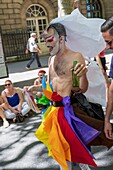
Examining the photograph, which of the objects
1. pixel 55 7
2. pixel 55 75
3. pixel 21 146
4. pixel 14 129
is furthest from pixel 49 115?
pixel 55 7

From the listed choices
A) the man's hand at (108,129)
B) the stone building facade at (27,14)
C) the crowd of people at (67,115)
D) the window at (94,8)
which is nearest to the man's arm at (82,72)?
the crowd of people at (67,115)

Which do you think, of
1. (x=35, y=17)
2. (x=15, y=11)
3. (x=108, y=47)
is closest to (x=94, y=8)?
(x=35, y=17)

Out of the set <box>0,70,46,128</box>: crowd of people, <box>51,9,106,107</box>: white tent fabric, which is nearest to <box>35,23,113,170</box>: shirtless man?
<box>51,9,106,107</box>: white tent fabric

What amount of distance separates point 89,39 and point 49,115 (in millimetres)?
858

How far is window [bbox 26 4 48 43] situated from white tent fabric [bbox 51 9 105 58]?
16.9 meters

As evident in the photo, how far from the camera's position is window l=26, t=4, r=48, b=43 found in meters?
18.9

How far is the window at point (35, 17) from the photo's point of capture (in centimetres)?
1890

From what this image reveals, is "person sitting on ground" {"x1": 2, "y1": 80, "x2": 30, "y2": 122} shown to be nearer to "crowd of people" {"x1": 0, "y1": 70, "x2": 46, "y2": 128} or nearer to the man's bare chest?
"crowd of people" {"x1": 0, "y1": 70, "x2": 46, "y2": 128}

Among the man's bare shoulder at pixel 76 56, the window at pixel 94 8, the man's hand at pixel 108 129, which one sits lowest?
the man's hand at pixel 108 129

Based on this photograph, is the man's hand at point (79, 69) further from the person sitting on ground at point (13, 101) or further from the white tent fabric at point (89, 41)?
the person sitting on ground at point (13, 101)

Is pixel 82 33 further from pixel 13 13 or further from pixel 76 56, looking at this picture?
pixel 13 13

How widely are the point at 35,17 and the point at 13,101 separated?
1475cm

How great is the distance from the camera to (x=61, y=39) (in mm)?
2354

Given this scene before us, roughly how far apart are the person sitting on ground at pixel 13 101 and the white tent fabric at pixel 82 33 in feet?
10.4
